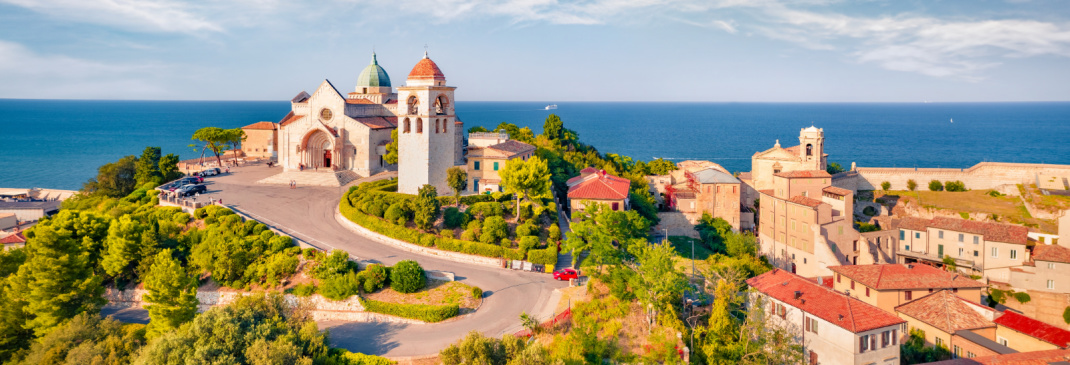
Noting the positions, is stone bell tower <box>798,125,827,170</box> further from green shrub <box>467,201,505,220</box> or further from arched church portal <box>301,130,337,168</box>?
arched church portal <box>301,130,337,168</box>

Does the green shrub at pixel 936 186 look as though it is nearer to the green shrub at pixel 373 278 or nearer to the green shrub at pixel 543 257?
the green shrub at pixel 543 257

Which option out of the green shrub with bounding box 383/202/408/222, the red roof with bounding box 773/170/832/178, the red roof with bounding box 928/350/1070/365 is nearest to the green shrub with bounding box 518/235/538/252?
the green shrub with bounding box 383/202/408/222

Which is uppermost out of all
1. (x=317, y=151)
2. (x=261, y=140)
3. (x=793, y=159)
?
(x=261, y=140)

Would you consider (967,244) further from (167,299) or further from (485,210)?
(167,299)

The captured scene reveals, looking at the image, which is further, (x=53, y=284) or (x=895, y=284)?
(x=895, y=284)

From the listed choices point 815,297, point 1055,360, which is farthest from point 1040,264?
point 815,297

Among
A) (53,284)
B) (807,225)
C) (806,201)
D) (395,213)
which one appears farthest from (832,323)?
(53,284)

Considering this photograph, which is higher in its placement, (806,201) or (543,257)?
(806,201)
